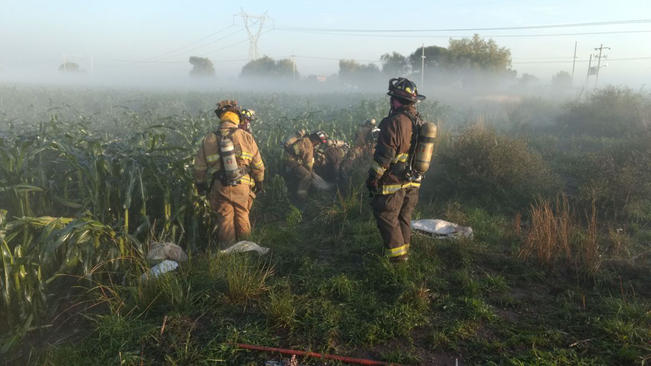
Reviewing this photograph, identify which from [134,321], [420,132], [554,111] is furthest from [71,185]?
[554,111]

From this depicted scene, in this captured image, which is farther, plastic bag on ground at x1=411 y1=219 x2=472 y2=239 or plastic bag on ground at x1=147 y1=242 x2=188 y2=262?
plastic bag on ground at x1=411 y1=219 x2=472 y2=239

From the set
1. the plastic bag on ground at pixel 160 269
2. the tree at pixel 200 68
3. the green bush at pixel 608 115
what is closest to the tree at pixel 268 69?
the tree at pixel 200 68

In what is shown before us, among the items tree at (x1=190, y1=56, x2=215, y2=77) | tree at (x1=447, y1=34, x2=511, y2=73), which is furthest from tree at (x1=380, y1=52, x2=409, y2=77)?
tree at (x1=190, y1=56, x2=215, y2=77)

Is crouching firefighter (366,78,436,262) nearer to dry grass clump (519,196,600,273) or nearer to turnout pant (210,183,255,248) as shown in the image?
dry grass clump (519,196,600,273)

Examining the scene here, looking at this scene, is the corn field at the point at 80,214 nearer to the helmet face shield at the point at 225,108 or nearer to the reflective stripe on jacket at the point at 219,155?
the reflective stripe on jacket at the point at 219,155

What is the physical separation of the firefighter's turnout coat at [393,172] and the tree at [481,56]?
42.3 metres

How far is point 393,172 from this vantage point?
441 cm

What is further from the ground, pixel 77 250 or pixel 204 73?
pixel 204 73

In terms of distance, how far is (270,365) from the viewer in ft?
9.56

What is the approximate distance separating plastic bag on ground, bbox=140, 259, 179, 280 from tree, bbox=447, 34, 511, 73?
4380cm

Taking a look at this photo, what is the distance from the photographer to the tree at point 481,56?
42.2 meters

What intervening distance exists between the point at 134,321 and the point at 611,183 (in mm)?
7099

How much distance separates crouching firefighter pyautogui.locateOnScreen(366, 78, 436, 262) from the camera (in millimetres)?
4285

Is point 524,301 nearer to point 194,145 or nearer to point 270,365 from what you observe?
point 270,365
